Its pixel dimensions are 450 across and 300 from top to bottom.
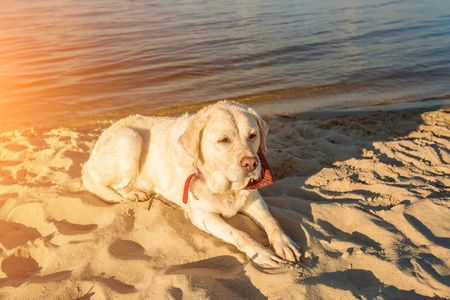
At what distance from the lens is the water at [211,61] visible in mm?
9242

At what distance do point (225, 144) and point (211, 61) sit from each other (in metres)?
9.25

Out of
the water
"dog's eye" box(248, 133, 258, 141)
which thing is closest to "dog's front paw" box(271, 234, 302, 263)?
"dog's eye" box(248, 133, 258, 141)

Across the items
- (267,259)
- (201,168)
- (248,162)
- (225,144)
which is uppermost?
(225,144)

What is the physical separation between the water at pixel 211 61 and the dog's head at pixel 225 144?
211 inches

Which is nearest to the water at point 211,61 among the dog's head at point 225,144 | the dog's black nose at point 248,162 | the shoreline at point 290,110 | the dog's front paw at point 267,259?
the shoreline at point 290,110

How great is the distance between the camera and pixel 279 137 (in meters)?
6.37

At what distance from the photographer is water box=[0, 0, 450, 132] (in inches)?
364

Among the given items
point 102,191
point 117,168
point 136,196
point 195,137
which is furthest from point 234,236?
point 102,191

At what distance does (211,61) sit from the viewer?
12.1 metres

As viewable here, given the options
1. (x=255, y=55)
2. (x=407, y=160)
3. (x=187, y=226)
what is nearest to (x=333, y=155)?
(x=407, y=160)

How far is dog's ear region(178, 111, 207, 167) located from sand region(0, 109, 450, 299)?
907mm

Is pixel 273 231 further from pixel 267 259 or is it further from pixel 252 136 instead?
pixel 252 136

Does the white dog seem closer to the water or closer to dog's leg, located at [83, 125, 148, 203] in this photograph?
dog's leg, located at [83, 125, 148, 203]

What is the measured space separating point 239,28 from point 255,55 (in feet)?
15.4
